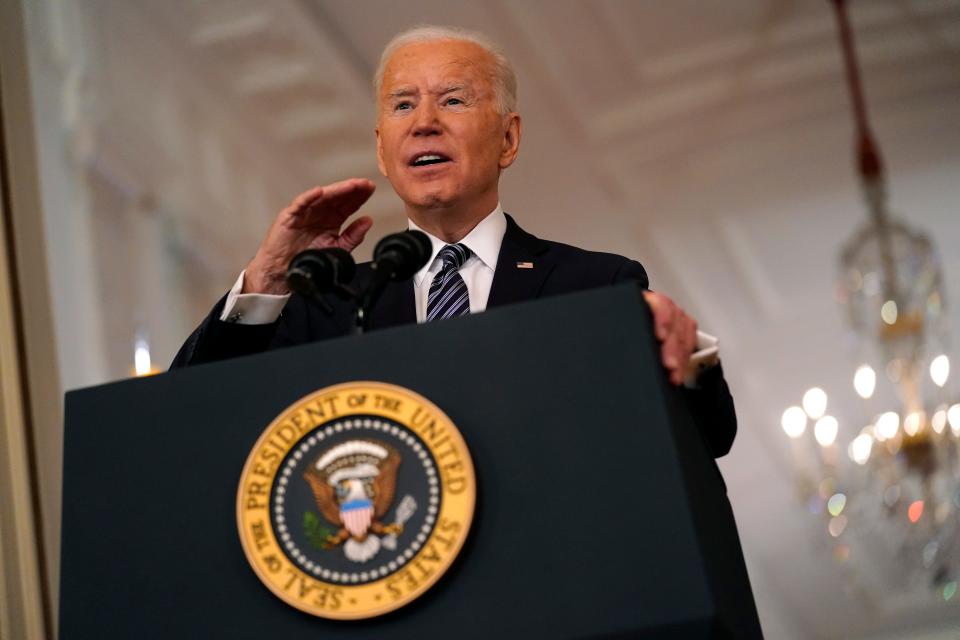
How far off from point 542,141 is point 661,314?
5.47 m

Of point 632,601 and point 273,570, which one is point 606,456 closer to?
point 632,601

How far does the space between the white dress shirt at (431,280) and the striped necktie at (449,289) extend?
0.01 metres

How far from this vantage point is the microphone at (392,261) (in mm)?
1656

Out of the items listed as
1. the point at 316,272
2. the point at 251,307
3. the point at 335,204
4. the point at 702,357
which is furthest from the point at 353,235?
the point at 702,357

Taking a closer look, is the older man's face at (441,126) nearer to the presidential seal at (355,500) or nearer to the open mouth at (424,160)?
the open mouth at (424,160)

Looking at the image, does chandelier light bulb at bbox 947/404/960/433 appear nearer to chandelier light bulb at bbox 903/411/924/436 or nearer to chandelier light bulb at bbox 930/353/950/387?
chandelier light bulb at bbox 930/353/950/387

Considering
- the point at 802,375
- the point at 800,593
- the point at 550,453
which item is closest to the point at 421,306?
the point at 550,453

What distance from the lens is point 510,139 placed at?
232 centimetres

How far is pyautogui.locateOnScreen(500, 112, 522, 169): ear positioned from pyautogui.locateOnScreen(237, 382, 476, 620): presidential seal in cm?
90

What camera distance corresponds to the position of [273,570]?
1.42 m

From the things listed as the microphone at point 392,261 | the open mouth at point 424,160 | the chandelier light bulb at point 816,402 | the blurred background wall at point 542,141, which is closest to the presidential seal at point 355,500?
the microphone at point 392,261

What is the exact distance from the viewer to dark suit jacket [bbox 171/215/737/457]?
1.94 metres

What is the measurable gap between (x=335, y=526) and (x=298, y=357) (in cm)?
22

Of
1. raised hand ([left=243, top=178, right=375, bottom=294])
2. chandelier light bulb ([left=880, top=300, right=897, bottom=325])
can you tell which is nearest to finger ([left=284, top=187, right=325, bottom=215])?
raised hand ([left=243, top=178, right=375, bottom=294])
